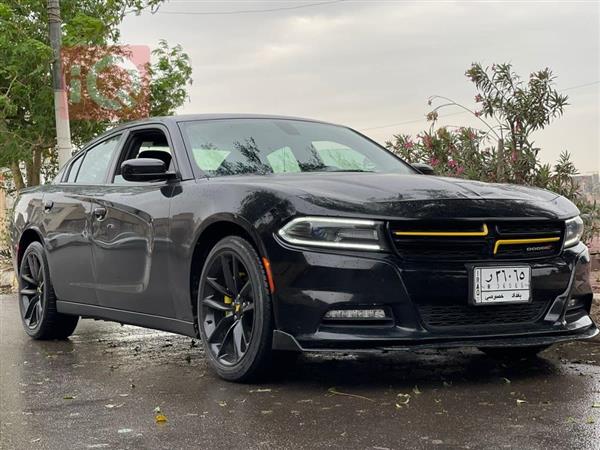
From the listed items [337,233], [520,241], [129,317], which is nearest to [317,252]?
[337,233]

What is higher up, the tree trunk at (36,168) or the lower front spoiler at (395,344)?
the tree trunk at (36,168)

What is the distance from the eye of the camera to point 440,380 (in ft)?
17.7

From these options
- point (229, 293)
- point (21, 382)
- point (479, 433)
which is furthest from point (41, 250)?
point (479, 433)

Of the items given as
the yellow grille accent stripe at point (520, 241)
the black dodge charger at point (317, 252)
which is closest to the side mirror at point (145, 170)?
the black dodge charger at point (317, 252)

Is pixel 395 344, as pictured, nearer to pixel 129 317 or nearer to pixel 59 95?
pixel 129 317

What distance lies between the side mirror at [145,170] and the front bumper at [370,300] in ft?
4.22

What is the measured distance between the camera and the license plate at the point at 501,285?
5.02m

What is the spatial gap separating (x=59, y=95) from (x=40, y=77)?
464 cm

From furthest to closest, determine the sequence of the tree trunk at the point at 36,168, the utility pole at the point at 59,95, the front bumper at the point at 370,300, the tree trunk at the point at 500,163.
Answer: the tree trunk at the point at 36,168 → the utility pole at the point at 59,95 → the tree trunk at the point at 500,163 → the front bumper at the point at 370,300

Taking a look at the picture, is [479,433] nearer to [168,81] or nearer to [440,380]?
[440,380]

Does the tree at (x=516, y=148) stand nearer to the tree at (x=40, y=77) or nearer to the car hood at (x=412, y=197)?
the car hood at (x=412, y=197)

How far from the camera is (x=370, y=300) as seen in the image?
494 cm

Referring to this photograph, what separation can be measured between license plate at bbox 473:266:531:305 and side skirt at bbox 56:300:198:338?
5.67 ft

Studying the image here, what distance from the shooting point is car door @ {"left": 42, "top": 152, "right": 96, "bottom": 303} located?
278 inches
